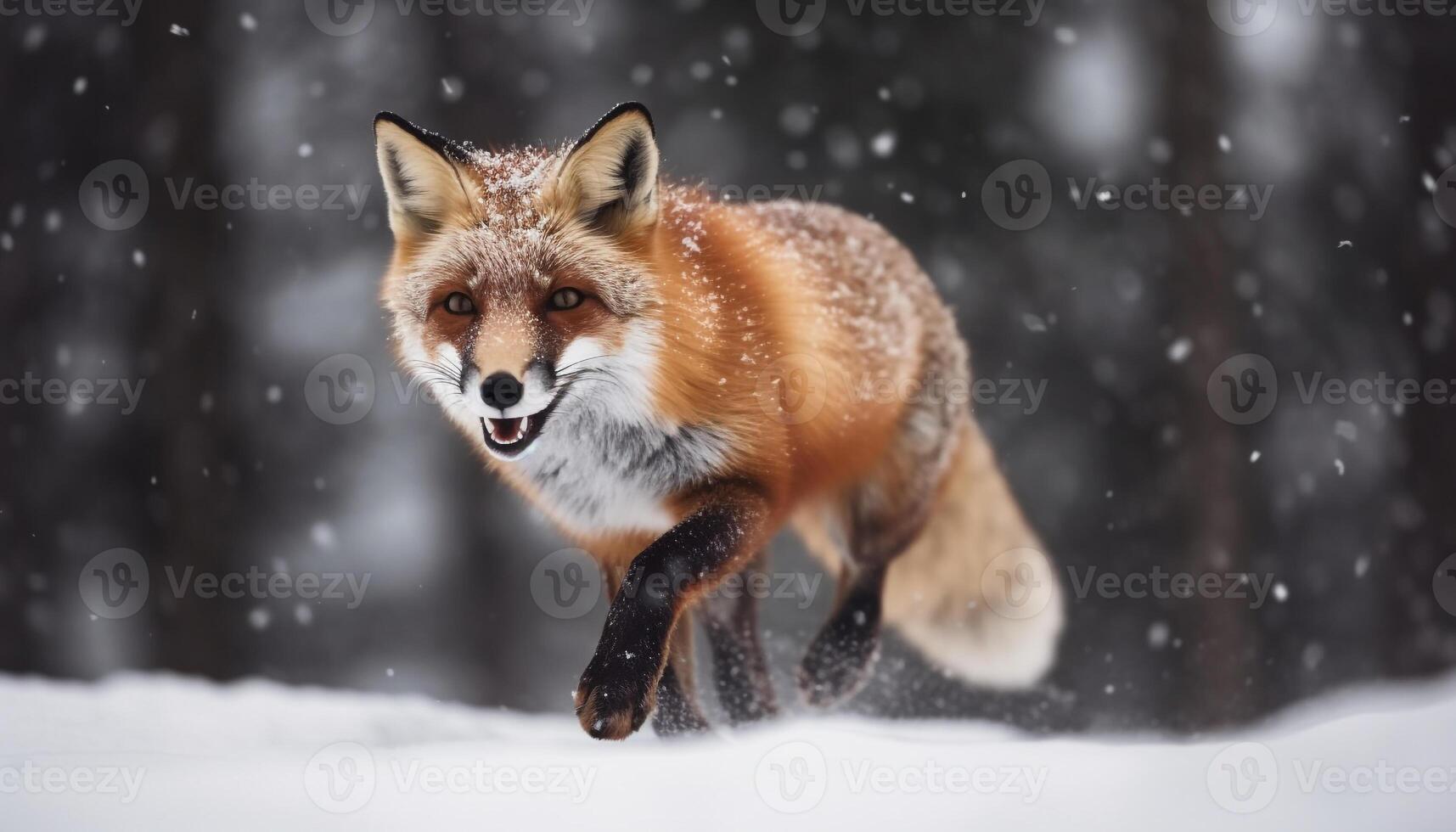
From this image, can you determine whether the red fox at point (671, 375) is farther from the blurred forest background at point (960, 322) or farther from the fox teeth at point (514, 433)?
the blurred forest background at point (960, 322)

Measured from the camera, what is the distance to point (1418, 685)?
4.01m

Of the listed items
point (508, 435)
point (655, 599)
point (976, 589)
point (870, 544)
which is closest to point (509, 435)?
point (508, 435)

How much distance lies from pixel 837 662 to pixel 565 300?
144 centimetres

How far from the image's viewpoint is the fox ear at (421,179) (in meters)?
2.09

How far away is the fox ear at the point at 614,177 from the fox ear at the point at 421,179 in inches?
7.6

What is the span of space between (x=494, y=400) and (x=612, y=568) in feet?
3.22

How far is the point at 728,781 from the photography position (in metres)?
2.73

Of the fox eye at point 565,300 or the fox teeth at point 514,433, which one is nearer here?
the fox teeth at point 514,433

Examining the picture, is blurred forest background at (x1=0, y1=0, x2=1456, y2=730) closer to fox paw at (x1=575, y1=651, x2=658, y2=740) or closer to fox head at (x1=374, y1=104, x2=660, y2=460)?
fox head at (x1=374, y1=104, x2=660, y2=460)

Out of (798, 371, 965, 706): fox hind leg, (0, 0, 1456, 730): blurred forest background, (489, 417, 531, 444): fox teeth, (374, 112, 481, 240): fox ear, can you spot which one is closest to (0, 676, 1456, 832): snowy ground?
(798, 371, 965, 706): fox hind leg

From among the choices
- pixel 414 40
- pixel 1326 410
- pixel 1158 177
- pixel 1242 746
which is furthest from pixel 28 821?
pixel 1326 410

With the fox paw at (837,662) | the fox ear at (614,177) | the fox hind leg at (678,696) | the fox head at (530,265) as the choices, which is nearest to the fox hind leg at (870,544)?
the fox paw at (837,662)

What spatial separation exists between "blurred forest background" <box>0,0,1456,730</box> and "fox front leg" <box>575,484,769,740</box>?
150 cm

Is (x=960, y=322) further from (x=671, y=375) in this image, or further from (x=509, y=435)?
(x=509, y=435)
